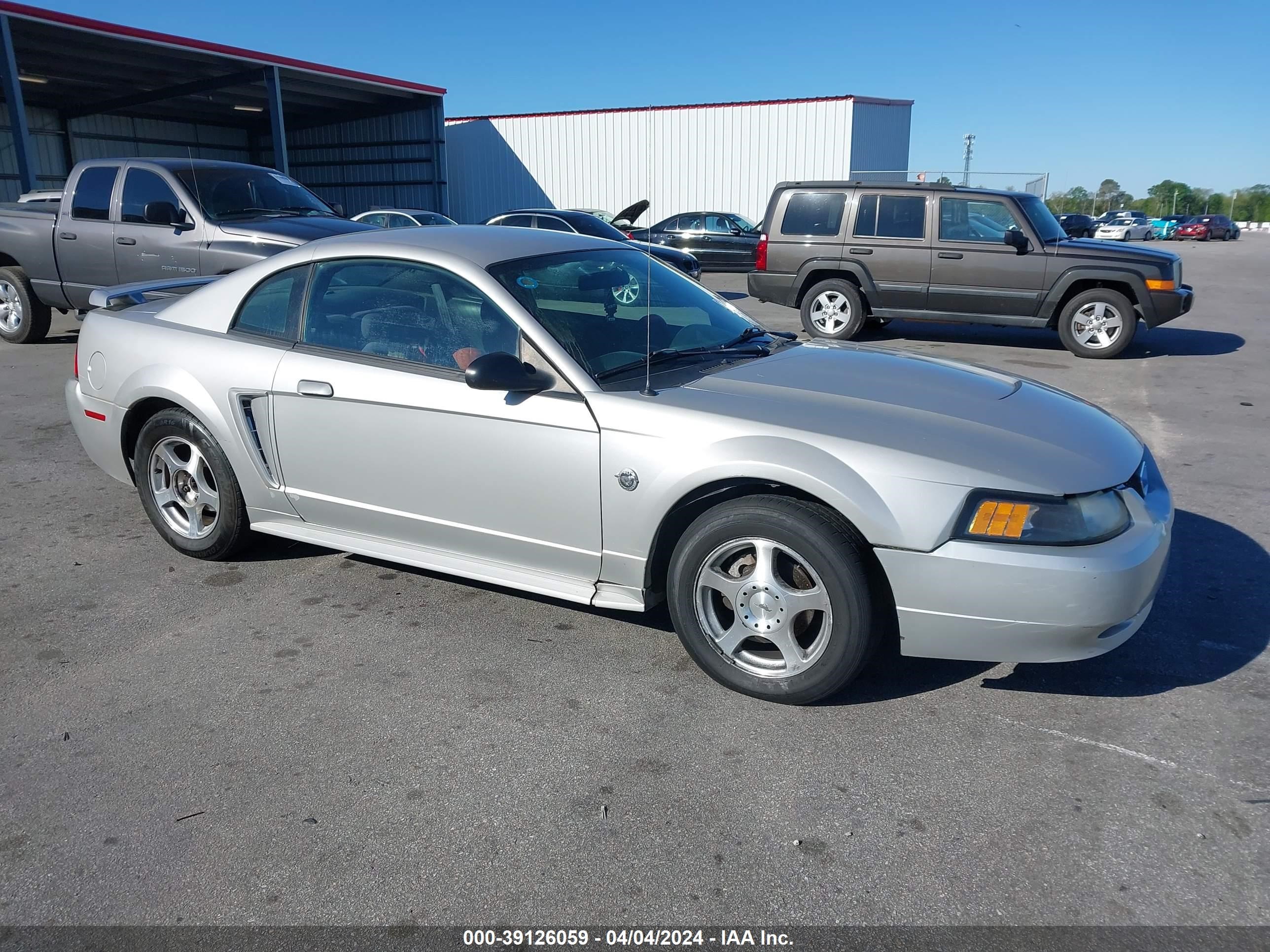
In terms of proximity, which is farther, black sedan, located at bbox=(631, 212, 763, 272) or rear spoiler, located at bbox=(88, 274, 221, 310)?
black sedan, located at bbox=(631, 212, 763, 272)

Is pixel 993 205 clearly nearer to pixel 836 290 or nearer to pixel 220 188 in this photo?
pixel 836 290

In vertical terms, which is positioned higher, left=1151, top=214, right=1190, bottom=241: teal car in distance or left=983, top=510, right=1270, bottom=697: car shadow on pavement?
left=1151, top=214, right=1190, bottom=241: teal car in distance

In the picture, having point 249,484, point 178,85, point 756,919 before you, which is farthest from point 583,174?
point 756,919

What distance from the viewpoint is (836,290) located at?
11.6m

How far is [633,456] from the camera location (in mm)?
3391

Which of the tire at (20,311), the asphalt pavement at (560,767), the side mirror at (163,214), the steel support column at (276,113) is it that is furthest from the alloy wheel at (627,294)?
the steel support column at (276,113)

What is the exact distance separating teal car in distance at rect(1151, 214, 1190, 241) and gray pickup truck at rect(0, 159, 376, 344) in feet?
183

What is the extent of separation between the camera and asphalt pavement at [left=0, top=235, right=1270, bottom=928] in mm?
2434

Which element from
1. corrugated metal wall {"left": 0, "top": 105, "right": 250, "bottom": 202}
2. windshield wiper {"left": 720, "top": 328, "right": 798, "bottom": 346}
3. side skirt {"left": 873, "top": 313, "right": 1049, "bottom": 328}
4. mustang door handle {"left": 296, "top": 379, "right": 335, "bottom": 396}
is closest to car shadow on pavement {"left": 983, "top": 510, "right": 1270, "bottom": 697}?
windshield wiper {"left": 720, "top": 328, "right": 798, "bottom": 346}

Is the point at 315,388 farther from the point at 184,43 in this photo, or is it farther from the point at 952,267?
the point at 184,43

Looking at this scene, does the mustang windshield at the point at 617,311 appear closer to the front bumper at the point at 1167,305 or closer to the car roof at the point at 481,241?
the car roof at the point at 481,241

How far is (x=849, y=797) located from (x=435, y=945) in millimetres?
1237

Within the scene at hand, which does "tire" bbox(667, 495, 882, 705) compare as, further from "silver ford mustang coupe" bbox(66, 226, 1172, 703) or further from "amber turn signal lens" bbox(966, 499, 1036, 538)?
"amber turn signal lens" bbox(966, 499, 1036, 538)

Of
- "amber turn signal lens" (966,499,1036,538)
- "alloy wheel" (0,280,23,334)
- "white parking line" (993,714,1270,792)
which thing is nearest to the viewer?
"white parking line" (993,714,1270,792)
